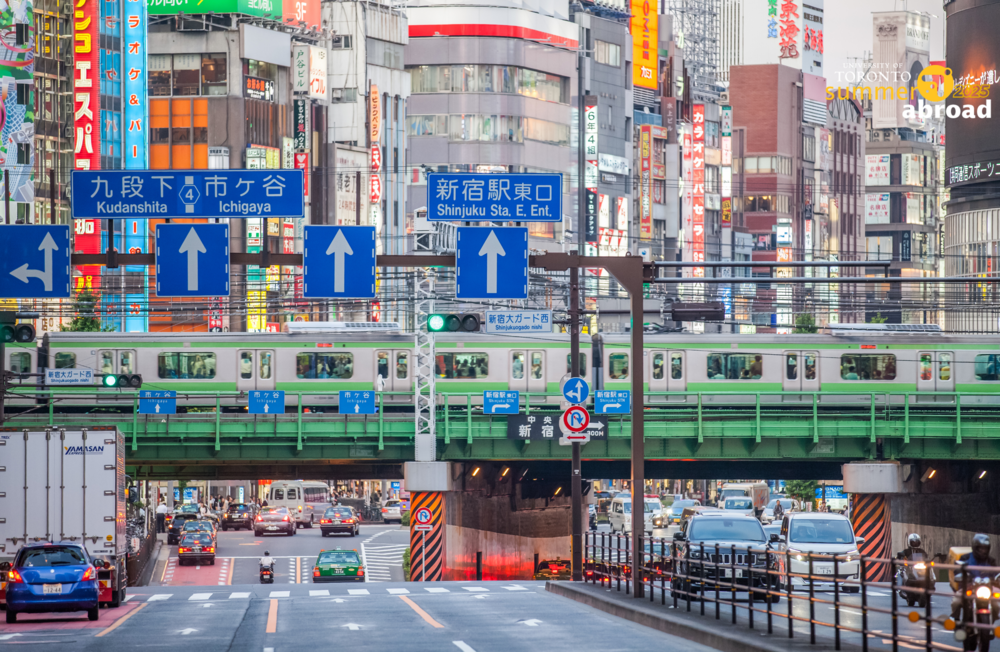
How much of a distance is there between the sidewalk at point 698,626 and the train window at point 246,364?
30.4m

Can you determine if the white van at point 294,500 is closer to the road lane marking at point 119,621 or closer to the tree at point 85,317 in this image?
the tree at point 85,317

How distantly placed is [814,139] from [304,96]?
80502 mm

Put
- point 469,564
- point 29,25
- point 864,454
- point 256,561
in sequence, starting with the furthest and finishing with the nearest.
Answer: point 29,25
point 256,561
point 469,564
point 864,454

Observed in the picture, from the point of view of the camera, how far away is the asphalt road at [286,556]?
57094mm

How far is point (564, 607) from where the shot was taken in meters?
24.9

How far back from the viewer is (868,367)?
55.8 metres

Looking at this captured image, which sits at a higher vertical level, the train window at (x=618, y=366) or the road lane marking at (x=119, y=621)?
the train window at (x=618, y=366)

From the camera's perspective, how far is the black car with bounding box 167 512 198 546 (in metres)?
79.6

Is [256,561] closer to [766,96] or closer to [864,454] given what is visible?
[864,454]

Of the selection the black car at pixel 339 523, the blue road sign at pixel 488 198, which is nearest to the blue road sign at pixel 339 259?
the blue road sign at pixel 488 198

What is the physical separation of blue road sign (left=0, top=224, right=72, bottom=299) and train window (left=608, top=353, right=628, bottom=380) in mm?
33047

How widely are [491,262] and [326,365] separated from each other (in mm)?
30483

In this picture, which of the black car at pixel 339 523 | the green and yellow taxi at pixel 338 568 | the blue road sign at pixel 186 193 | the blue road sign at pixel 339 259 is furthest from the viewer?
the black car at pixel 339 523

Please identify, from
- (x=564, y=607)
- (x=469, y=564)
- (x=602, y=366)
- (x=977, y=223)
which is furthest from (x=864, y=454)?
(x=977, y=223)
